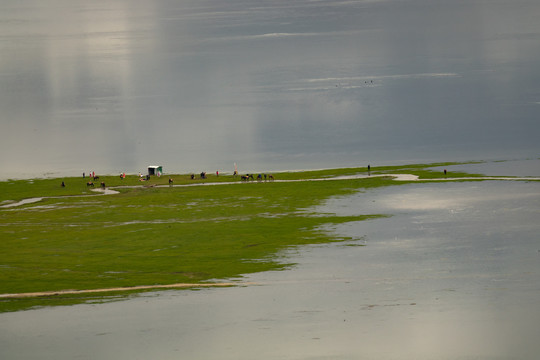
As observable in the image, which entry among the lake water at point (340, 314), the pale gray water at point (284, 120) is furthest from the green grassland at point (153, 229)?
the pale gray water at point (284, 120)

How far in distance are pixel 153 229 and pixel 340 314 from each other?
3027 centimetres

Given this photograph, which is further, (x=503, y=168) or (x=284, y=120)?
(x=284, y=120)

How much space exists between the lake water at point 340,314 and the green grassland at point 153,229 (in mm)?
3530

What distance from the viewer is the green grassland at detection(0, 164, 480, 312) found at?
193 feet

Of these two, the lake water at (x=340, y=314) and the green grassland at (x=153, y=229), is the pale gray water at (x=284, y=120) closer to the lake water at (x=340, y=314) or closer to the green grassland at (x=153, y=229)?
the green grassland at (x=153, y=229)

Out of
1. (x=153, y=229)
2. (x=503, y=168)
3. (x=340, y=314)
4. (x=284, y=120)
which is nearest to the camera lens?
(x=340, y=314)

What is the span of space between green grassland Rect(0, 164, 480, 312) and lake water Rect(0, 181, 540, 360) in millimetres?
3530

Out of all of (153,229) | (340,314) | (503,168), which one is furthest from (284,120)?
(340,314)

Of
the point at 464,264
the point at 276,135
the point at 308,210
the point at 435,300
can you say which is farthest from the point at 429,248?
the point at 276,135

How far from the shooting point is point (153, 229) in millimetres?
76188

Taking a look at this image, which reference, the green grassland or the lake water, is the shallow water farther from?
the lake water

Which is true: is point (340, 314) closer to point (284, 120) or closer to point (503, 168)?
point (503, 168)

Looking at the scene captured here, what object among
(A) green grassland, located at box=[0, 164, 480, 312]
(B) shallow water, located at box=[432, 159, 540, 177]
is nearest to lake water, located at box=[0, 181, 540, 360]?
(A) green grassland, located at box=[0, 164, 480, 312]

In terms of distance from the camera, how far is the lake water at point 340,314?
44719 millimetres
